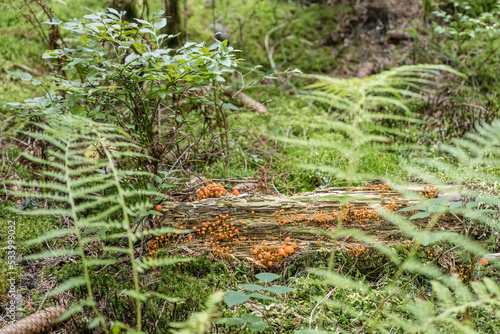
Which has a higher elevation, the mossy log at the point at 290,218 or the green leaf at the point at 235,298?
the green leaf at the point at 235,298

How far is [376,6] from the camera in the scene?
6.96m

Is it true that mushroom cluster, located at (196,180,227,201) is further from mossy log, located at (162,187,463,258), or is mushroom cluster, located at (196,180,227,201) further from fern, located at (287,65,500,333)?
fern, located at (287,65,500,333)

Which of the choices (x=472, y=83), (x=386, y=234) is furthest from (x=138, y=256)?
(x=472, y=83)

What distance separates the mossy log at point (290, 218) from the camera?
271 cm

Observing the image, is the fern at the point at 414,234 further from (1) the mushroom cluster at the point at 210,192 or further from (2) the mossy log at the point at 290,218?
(1) the mushroom cluster at the point at 210,192

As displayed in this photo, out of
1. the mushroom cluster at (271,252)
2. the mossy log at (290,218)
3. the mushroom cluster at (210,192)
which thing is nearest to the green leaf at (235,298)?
the mushroom cluster at (271,252)

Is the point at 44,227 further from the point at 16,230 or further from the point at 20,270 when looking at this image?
the point at 20,270

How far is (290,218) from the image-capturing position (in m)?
2.77

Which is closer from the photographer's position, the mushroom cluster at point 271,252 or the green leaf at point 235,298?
the green leaf at point 235,298

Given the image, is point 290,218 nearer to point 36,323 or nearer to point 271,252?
point 271,252

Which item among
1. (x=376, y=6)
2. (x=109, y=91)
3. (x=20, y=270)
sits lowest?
(x=20, y=270)

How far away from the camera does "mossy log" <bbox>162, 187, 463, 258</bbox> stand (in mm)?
2713

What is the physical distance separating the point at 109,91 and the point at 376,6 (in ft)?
20.6

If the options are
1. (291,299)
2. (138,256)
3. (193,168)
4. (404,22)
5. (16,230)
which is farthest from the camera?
(404,22)
